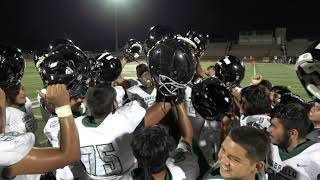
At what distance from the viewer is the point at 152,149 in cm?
223

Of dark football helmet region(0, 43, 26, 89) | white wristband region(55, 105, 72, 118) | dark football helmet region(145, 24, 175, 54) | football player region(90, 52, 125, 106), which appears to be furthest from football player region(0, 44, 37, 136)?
dark football helmet region(145, 24, 175, 54)

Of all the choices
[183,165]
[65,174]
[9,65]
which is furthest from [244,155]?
[65,174]

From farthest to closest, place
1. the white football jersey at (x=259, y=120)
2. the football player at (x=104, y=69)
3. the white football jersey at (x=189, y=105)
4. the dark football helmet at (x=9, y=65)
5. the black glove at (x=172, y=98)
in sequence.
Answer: the football player at (x=104, y=69) < the white football jersey at (x=189, y=105) < the white football jersey at (x=259, y=120) < the black glove at (x=172, y=98) < the dark football helmet at (x=9, y=65)

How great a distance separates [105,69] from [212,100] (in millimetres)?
2147

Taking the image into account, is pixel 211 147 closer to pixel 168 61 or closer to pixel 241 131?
pixel 168 61

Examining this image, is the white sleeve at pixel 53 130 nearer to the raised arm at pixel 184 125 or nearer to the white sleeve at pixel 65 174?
the white sleeve at pixel 65 174

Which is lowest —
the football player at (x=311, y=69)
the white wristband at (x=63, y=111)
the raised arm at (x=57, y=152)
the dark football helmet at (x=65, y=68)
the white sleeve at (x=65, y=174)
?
the white sleeve at (x=65, y=174)

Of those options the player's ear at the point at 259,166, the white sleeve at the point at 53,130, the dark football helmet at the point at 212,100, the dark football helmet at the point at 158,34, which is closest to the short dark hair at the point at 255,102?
the dark football helmet at the point at 212,100

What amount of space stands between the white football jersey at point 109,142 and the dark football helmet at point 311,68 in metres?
1.28

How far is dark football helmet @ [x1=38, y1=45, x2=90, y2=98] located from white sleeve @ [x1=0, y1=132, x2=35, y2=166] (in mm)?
491

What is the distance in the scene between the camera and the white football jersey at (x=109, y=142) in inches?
110

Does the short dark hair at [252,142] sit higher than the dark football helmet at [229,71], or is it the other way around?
the short dark hair at [252,142]

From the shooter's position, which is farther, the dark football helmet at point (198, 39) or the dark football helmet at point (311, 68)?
the dark football helmet at point (198, 39)

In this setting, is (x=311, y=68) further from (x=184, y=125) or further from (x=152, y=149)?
(x=184, y=125)
